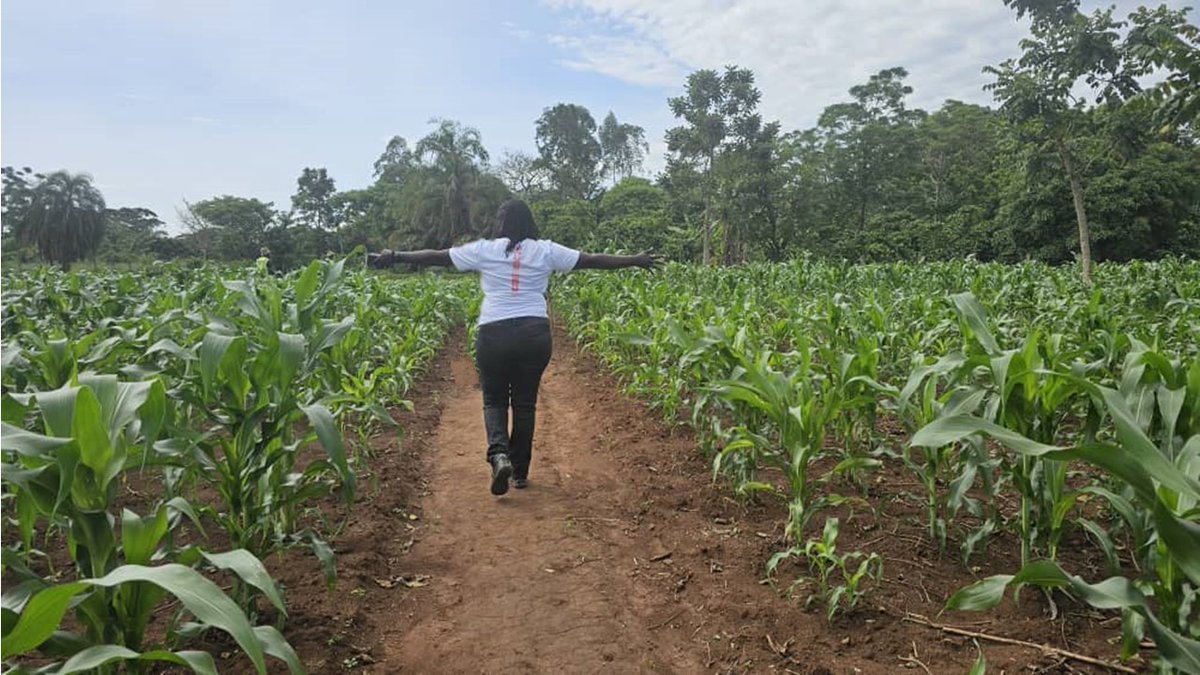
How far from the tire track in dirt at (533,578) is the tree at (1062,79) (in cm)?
1596

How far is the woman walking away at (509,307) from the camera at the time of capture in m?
3.87

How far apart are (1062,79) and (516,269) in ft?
59.6

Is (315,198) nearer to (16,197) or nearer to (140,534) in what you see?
(16,197)

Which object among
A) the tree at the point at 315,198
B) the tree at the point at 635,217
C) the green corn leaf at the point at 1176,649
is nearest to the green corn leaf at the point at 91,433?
the green corn leaf at the point at 1176,649

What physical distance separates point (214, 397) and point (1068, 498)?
298 cm

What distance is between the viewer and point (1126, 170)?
94.5 feet

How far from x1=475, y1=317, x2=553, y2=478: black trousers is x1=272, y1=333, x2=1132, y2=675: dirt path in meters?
0.37

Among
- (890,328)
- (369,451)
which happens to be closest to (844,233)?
(890,328)

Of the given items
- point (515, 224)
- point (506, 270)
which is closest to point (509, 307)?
point (506, 270)

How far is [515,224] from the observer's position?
394cm

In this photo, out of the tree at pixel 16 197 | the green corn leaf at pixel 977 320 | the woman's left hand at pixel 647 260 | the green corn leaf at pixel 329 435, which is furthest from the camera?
the tree at pixel 16 197

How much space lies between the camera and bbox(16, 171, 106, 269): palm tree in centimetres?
3434

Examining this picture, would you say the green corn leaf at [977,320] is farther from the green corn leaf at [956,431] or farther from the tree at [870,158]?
the tree at [870,158]

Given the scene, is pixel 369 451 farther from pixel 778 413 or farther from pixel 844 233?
pixel 844 233
